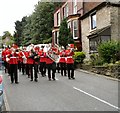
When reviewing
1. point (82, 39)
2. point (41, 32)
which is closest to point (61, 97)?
point (82, 39)

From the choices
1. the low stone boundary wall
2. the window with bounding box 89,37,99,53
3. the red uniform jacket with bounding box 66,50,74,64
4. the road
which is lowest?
the road

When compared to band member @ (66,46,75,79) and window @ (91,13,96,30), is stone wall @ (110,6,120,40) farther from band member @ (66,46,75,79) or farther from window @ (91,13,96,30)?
band member @ (66,46,75,79)

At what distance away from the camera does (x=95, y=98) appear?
11.0m

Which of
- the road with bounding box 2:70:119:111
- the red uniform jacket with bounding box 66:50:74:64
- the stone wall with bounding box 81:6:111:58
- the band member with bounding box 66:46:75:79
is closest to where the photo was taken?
the road with bounding box 2:70:119:111

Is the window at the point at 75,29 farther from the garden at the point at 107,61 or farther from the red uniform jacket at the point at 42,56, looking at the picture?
the red uniform jacket at the point at 42,56

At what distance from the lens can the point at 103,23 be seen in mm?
27312

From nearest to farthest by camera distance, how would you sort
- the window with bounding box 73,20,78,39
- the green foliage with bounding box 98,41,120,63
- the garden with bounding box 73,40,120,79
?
1. the garden with bounding box 73,40,120,79
2. the green foliage with bounding box 98,41,120,63
3. the window with bounding box 73,20,78,39

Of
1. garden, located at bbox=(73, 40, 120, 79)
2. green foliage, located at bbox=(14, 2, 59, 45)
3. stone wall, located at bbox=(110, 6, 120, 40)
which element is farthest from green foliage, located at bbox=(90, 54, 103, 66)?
green foliage, located at bbox=(14, 2, 59, 45)

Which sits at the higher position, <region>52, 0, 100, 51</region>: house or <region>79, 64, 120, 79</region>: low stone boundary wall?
<region>52, 0, 100, 51</region>: house

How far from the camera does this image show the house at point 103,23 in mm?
25953

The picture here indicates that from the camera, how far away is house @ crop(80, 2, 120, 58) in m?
26.0

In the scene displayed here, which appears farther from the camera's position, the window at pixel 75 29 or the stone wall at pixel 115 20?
the window at pixel 75 29

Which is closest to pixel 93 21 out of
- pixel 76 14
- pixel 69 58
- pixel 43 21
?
pixel 76 14

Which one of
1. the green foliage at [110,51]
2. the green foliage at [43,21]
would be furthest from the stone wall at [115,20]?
the green foliage at [43,21]
